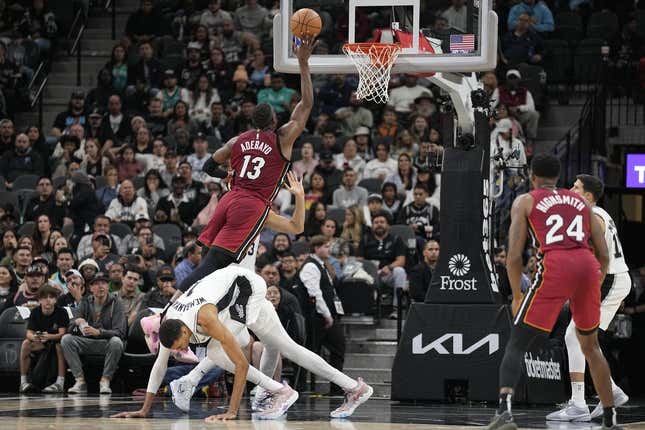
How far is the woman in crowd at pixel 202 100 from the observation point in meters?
20.8

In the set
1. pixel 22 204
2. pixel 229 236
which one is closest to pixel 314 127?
pixel 22 204

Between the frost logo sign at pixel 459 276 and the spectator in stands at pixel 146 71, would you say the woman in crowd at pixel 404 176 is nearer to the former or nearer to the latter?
the frost logo sign at pixel 459 276

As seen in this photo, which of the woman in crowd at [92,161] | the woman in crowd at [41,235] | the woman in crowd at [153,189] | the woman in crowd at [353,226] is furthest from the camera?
the woman in crowd at [92,161]

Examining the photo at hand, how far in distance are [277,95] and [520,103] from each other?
12.8ft

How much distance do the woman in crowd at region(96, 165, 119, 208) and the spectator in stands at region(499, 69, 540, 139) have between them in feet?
19.0

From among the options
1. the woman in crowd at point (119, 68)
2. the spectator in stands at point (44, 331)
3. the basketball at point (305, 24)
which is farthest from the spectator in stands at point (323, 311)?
the woman in crowd at point (119, 68)

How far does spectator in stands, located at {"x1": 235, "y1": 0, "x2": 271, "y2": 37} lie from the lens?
2269 cm

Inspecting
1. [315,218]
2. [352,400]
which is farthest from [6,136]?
[352,400]

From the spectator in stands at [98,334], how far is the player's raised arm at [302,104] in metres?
4.61

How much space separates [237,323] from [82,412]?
5.46ft

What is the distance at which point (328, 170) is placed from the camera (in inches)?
730

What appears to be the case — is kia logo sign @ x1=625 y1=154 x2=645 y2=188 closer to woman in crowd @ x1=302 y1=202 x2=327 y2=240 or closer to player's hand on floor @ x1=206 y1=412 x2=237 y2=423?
woman in crowd @ x1=302 y1=202 x2=327 y2=240

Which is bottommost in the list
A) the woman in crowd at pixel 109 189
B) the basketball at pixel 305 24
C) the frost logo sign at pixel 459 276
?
the frost logo sign at pixel 459 276

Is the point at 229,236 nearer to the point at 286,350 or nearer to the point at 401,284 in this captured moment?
the point at 286,350
